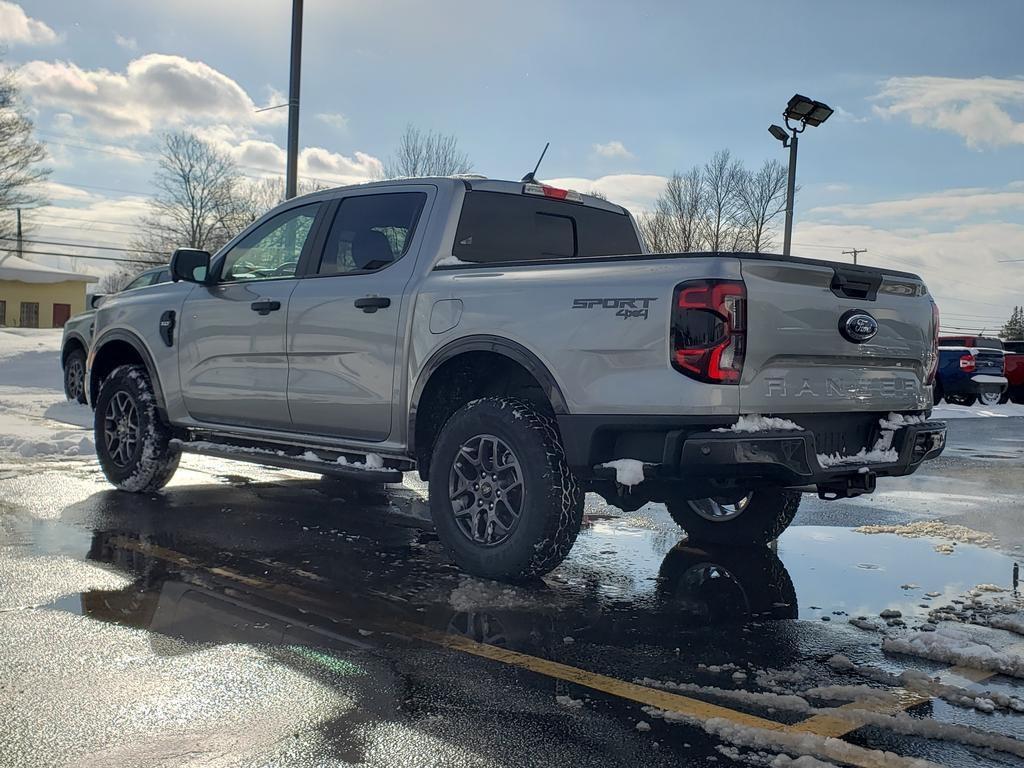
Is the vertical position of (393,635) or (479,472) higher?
(479,472)

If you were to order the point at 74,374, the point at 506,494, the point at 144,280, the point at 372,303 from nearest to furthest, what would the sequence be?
the point at 506,494 → the point at 372,303 → the point at 144,280 → the point at 74,374

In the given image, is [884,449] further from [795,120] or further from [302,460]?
[795,120]

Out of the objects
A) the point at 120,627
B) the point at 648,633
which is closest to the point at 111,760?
the point at 120,627

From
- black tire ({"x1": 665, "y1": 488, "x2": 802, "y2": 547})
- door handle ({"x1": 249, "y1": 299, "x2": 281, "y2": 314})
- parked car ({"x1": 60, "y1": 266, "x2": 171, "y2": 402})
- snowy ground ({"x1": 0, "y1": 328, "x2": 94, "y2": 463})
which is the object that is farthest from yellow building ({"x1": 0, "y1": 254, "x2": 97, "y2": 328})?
black tire ({"x1": 665, "y1": 488, "x2": 802, "y2": 547})

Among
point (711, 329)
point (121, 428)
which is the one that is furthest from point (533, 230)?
point (121, 428)

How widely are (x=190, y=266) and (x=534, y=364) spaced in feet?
10.3

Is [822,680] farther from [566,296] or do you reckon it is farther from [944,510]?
[944,510]

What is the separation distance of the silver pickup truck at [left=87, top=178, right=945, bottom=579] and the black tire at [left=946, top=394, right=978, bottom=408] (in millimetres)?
18682

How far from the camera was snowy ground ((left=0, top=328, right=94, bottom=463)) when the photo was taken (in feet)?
30.6

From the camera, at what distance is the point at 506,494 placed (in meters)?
4.82

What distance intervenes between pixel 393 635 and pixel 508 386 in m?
1.64

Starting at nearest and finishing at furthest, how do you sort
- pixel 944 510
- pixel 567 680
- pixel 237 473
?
pixel 567 680
pixel 944 510
pixel 237 473

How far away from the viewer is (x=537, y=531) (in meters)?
4.56

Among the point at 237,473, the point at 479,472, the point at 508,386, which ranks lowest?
the point at 237,473
